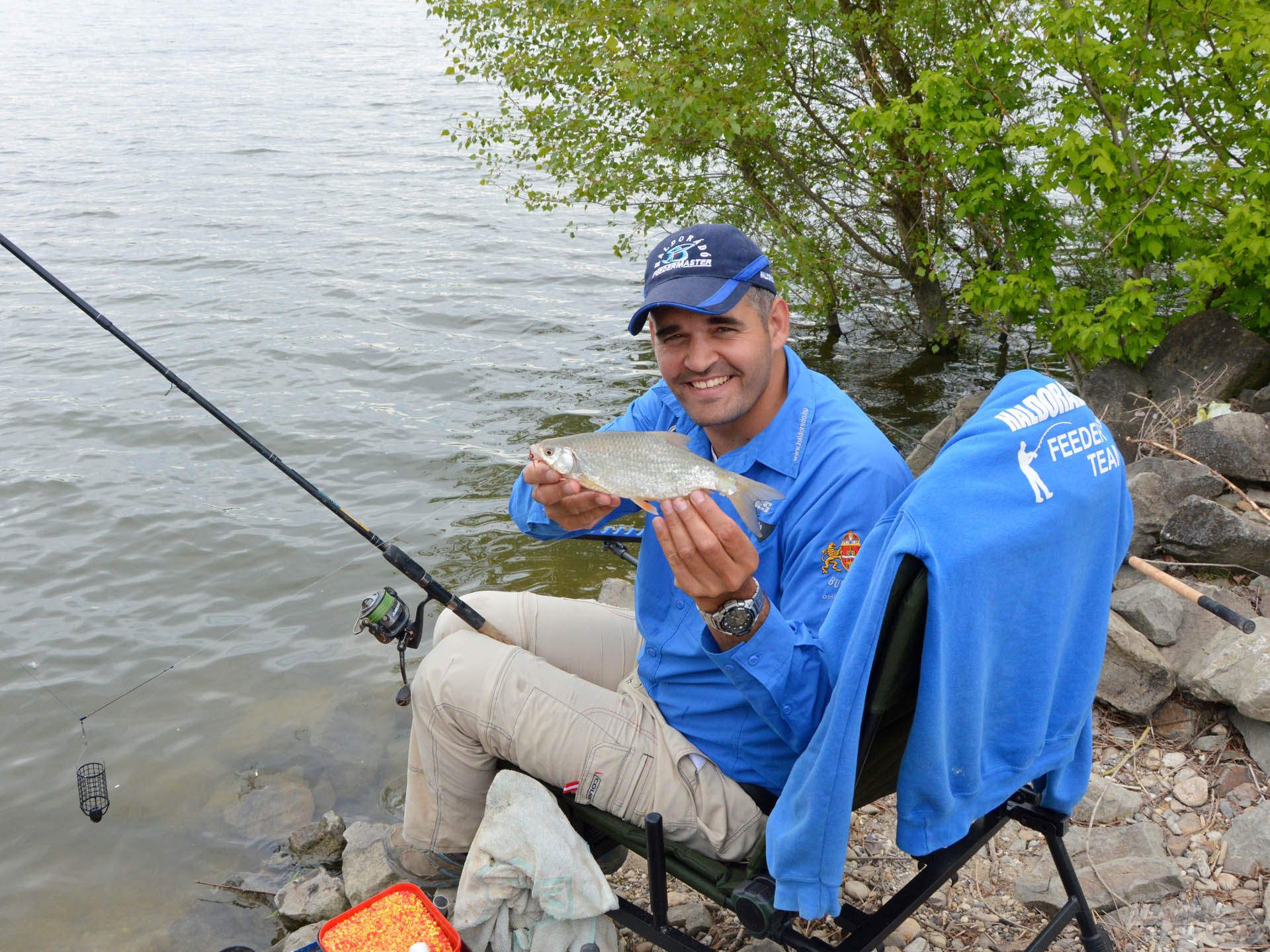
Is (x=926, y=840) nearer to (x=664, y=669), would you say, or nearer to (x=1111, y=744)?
(x=664, y=669)

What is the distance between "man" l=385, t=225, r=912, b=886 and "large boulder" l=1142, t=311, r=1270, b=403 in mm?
5227

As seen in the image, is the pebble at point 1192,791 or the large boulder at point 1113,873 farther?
the pebble at point 1192,791

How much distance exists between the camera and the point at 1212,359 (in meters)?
7.15

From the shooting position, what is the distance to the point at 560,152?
9.54 metres

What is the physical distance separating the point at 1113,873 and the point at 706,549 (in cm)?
191

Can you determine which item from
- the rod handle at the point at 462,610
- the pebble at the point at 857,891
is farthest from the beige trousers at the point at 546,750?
the pebble at the point at 857,891

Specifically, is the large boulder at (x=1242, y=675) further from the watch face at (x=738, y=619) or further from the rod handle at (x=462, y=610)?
the rod handle at (x=462, y=610)

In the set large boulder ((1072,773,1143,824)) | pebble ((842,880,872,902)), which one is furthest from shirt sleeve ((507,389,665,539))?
large boulder ((1072,773,1143,824))

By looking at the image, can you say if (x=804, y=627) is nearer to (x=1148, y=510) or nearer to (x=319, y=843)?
(x=319, y=843)

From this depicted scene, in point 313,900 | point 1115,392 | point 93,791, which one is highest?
point 1115,392

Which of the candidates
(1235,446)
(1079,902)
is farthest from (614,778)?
(1235,446)

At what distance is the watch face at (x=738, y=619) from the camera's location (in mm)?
2244

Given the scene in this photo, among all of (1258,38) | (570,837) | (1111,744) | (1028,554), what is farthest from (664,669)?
(1258,38)

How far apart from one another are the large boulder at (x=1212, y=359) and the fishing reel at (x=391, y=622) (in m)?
5.61
